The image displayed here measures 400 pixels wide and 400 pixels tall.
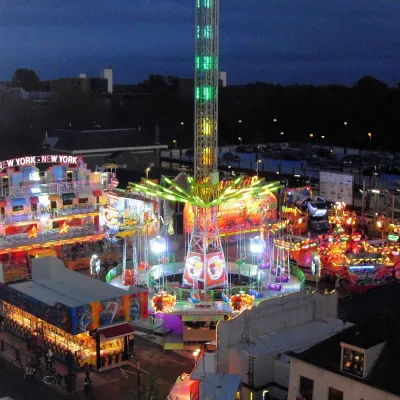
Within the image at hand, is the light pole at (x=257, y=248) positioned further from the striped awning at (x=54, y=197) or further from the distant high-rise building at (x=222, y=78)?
the distant high-rise building at (x=222, y=78)

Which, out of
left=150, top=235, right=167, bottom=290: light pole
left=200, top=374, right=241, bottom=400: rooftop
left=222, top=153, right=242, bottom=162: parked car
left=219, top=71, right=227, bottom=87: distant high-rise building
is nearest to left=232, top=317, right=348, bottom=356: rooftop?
left=200, top=374, right=241, bottom=400: rooftop

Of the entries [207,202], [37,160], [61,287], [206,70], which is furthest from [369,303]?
[37,160]

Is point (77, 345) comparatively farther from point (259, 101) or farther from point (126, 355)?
point (259, 101)

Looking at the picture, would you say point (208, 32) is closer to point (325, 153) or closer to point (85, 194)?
point (85, 194)

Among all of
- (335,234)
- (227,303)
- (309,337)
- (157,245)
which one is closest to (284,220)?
(335,234)

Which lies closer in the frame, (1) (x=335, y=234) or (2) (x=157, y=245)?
(2) (x=157, y=245)

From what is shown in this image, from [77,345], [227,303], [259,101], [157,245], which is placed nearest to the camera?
[77,345]

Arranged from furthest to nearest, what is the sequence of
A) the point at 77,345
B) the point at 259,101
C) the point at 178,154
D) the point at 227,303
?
the point at 259,101, the point at 178,154, the point at 227,303, the point at 77,345
